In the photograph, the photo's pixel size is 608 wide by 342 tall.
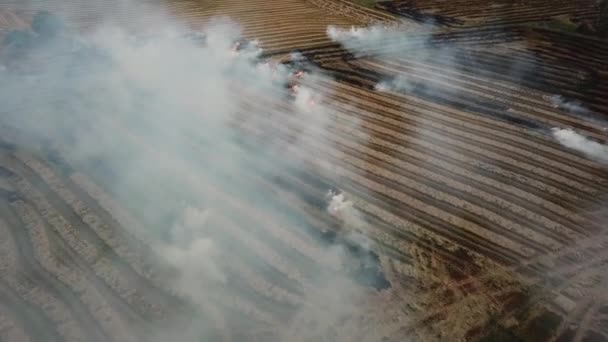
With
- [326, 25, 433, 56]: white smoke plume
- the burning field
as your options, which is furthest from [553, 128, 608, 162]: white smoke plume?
[326, 25, 433, 56]: white smoke plume

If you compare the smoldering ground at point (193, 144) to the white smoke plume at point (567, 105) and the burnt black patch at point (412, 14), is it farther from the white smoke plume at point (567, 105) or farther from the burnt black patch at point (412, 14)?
the burnt black patch at point (412, 14)

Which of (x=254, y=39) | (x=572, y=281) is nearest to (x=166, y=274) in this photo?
(x=572, y=281)

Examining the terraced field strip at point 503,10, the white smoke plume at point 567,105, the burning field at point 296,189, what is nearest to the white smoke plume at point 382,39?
the burning field at point 296,189

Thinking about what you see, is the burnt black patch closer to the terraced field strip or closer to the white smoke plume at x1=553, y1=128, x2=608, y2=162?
the terraced field strip

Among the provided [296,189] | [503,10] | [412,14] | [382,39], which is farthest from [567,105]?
[503,10]

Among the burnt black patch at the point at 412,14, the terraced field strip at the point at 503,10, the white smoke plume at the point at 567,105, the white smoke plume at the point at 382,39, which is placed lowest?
the white smoke plume at the point at 567,105

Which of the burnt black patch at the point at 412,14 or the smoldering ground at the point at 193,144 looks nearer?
the smoldering ground at the point at 193,144
